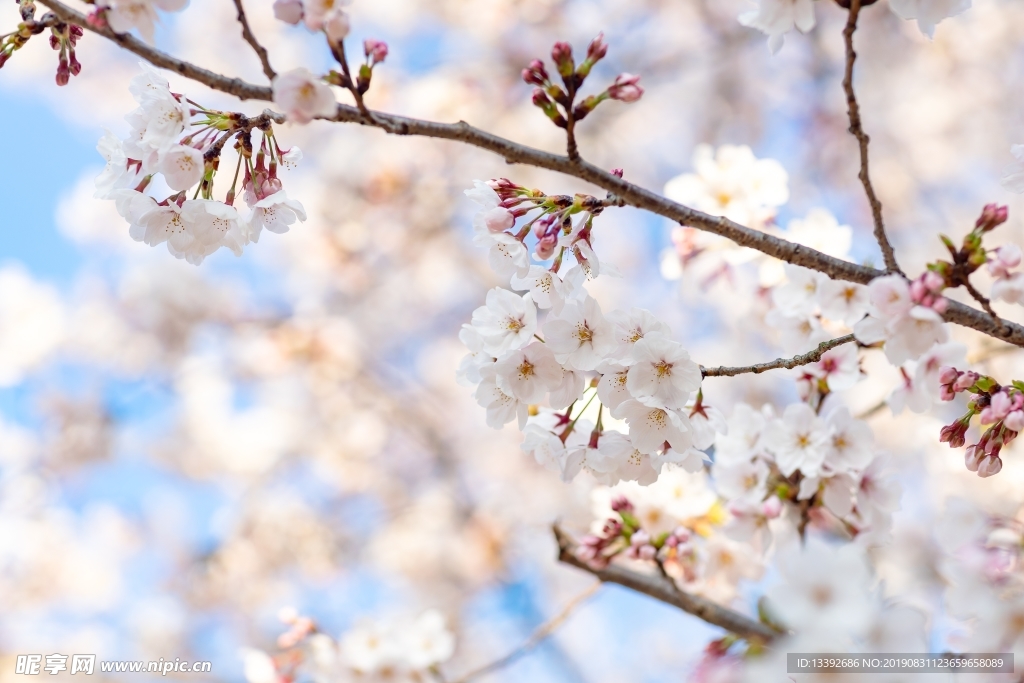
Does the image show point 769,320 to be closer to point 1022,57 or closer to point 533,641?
point 533,641

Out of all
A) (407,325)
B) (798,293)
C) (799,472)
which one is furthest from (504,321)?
(407,325)

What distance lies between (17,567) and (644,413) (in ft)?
22.4

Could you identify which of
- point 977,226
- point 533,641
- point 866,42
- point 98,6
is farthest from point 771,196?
point 866,42

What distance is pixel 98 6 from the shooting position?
34.9 inches

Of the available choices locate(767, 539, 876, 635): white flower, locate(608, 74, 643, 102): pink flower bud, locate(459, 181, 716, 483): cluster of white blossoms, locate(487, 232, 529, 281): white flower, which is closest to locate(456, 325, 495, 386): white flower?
locate(459, 181, 716, 483): cluster of white blossoms

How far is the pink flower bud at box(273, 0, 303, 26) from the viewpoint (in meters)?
0.89

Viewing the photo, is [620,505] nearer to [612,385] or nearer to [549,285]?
[612,385]

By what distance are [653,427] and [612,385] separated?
0.30ft

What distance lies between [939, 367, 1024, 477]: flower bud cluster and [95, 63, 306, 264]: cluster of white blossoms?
1.03 metres

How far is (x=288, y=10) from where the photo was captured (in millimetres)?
887

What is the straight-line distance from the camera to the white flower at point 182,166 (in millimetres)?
1001

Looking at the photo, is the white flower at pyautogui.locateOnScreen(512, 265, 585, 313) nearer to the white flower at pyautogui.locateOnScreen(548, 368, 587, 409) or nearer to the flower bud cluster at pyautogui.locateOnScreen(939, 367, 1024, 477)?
the white flower at pyautogui.locateOnScreen(548, 368, 587, 409)

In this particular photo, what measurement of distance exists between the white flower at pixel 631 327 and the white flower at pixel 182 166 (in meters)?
0.64

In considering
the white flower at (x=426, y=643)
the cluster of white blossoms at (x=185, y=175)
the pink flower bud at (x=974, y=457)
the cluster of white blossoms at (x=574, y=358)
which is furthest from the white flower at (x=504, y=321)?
the white flower at (x=426, y=643)
